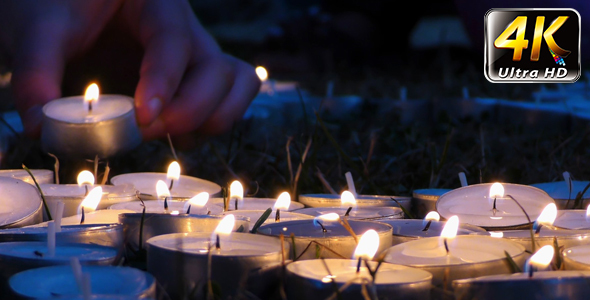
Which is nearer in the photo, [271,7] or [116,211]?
[116,211]

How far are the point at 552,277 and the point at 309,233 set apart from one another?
27 cm

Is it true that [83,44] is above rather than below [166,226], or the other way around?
above

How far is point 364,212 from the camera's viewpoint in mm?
872

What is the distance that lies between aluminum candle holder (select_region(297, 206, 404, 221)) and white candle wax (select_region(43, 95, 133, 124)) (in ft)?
1.57

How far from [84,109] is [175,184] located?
30 cm

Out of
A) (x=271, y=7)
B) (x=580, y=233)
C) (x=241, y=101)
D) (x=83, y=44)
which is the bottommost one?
(x=580, y=233)

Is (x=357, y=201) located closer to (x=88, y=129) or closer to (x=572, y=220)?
(x=572, y=220)

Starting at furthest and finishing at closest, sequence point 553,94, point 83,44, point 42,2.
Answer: point 553,94, point 83,44, point 42,2

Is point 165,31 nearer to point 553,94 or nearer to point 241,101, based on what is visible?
point 241,101

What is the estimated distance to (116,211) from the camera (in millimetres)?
807

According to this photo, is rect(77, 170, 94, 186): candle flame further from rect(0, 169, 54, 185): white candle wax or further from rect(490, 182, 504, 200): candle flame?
rect(490, 182, 504, 200): candle flame

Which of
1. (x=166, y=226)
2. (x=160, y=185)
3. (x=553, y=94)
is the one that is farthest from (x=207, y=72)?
(x=553, y=94)

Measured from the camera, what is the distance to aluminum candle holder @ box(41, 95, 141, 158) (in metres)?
1.12

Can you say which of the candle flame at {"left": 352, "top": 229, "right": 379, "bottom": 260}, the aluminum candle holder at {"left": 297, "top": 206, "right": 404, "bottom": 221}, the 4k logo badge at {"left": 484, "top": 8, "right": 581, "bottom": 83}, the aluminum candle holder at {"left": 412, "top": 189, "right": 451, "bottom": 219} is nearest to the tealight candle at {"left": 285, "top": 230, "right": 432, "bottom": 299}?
the candle flame at {"left": 352, "top": 229, "right": 379, "bottom": 260}
